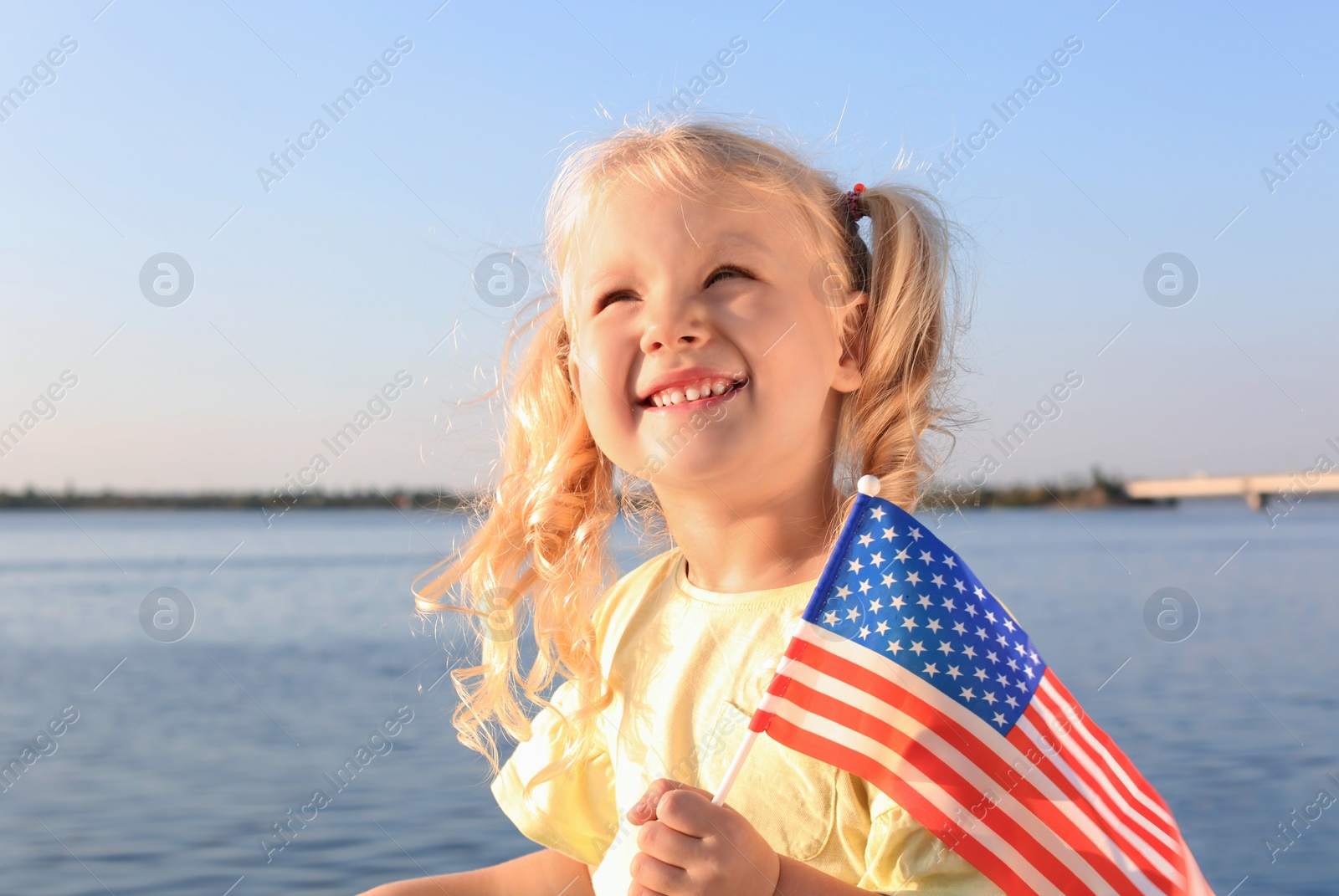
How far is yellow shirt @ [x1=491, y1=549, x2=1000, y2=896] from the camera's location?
138 centimetres

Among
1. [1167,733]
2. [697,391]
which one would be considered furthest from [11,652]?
[697,391]

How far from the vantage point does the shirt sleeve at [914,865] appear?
133 cm

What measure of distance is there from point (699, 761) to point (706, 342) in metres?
0.63

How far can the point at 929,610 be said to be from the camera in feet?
A: 4.70

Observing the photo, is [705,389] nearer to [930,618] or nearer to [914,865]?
[930,618]

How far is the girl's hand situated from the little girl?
1 cm

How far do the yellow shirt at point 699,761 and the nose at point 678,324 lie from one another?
421 mm

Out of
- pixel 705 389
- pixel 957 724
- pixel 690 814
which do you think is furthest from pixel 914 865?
pixel 705 389

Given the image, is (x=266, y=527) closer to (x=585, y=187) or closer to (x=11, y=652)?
(x=11, y=652)

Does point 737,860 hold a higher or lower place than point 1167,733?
lower

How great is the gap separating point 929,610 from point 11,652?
10.9m

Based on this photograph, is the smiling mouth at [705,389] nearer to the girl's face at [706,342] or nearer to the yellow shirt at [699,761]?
the girl's face at [706,342]

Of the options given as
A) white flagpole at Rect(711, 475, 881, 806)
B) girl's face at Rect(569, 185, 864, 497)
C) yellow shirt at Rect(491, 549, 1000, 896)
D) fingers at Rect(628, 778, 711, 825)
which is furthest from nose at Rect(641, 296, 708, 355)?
fingers at Rect(628, 778, 711, 825)

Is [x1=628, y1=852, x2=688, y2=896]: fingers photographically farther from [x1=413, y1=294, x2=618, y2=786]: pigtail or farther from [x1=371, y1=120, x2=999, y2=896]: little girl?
[x1=413, y1=294, x2=618, y2=786]: pigtail
